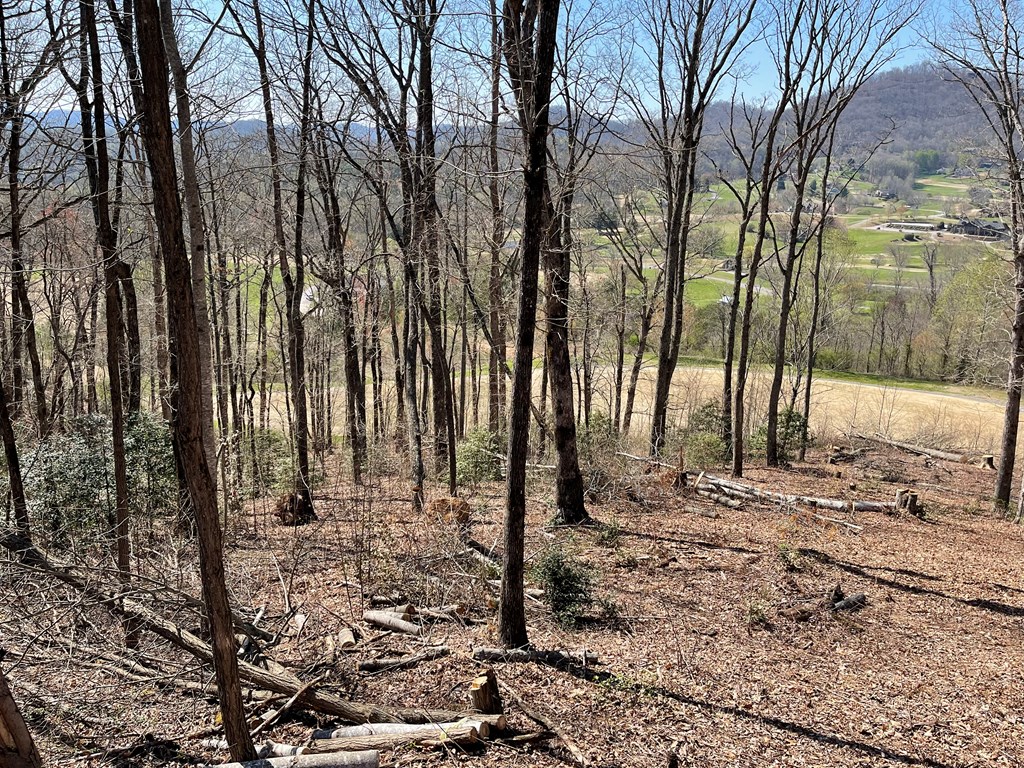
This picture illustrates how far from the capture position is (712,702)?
5387 mm

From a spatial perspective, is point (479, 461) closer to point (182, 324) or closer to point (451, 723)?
point (451, 723)

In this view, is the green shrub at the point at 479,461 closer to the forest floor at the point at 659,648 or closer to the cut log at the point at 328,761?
the forest floor at the point at 659,648

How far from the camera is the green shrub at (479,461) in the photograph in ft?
44.8

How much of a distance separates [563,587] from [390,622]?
1.82 meters

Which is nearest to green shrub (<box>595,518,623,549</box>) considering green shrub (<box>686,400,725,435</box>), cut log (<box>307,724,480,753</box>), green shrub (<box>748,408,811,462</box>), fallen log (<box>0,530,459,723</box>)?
fallen log (<box>0,530,459,723</box>)

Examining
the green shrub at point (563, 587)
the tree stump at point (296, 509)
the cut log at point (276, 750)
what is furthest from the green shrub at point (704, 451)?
the cut log at point (276, 750)

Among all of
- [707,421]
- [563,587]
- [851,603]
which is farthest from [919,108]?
[563,587]

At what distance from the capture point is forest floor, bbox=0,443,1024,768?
188 inches

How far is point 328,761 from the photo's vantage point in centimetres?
401

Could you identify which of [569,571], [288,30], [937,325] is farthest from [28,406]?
[937,325]

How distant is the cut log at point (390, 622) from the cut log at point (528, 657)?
2.51 feet

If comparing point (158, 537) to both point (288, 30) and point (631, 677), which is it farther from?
point (288, 30)

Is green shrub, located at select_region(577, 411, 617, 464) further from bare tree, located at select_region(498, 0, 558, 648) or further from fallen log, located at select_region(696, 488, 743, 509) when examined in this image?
bare tree, located at select_region(498, 0, 558, 648)

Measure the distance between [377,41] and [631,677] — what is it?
1015 cm
